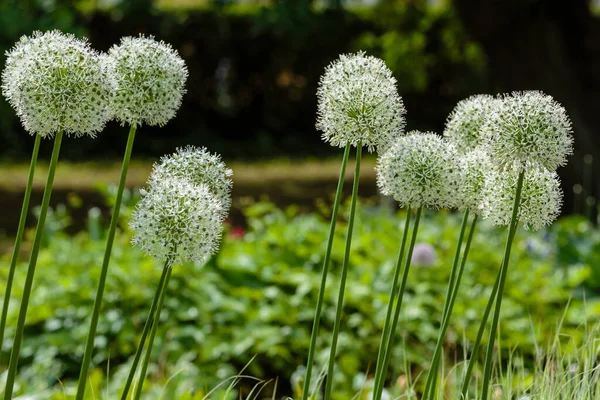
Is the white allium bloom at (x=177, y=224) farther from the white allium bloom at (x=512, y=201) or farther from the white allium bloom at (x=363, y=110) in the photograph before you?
the white allium bloom at (x=512, y=201)

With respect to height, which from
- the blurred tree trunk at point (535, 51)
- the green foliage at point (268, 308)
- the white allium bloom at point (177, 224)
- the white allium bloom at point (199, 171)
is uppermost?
the blurred tree trunk at point (535, 51)

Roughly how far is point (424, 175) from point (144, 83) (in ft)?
1.99

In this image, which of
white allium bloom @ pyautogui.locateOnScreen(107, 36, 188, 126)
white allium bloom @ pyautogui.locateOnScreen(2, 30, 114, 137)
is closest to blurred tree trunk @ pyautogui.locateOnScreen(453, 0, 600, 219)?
white allium bloom @ pyautogui.locateOnScreen(107, 36, 188, 126)

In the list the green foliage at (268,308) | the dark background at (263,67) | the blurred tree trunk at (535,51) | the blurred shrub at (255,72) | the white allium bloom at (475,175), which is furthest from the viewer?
the blurred shrub at (255,72)

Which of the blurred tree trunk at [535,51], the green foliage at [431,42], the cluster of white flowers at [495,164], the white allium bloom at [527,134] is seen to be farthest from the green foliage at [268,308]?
the green foliage at [431,42]

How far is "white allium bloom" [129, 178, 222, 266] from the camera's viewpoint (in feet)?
5.63

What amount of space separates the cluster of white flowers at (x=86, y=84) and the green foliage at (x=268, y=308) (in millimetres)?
2213

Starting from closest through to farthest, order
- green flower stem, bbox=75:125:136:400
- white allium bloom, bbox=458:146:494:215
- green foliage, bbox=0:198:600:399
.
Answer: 1. green flower stem, bbox=75:125:136:400
2. white allium bloom, bbox=458:146:494:215
3. green foliage, bbox=0:198:600:399

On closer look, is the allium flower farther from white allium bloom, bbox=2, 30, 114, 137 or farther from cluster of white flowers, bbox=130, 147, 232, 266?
white allium bloom, bbox=2, 30, 114, 137

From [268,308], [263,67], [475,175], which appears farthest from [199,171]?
[263,67]

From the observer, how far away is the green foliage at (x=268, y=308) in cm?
435

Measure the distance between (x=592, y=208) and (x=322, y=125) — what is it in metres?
5.37

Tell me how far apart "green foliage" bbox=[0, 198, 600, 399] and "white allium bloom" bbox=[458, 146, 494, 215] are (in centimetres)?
212

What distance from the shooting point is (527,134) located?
1771 mm
